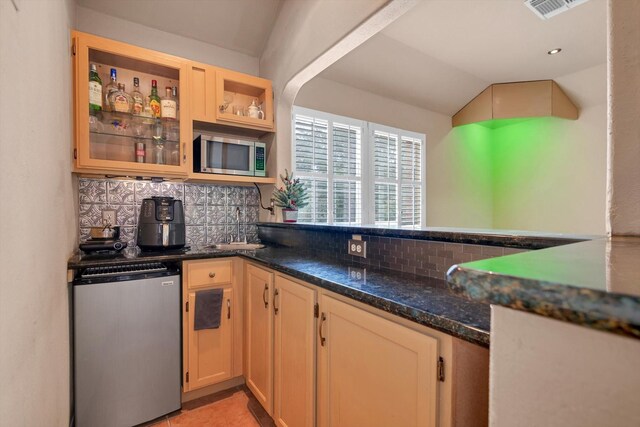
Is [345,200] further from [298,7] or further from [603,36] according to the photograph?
[603,36]

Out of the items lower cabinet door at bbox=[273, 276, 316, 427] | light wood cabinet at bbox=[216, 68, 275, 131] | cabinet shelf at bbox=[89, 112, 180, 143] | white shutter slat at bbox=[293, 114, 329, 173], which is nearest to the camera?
lower cabinet door at bbox=[273, 276, 316, 427]

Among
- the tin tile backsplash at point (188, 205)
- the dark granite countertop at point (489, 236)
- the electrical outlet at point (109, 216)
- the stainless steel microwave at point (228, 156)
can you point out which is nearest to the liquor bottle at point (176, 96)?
the stainless steel microwave at point (228, 156)

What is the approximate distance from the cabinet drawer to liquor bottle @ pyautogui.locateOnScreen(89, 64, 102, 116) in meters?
1.17

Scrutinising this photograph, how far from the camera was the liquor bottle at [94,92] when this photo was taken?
1.90m

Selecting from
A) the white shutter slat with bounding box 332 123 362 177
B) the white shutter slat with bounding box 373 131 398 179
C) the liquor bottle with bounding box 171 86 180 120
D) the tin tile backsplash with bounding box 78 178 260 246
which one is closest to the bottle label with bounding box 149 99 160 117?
the liquor bottle with bounding box 171 86 180 120

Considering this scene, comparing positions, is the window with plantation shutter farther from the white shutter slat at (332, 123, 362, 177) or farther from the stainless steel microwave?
the stainless steel microwave

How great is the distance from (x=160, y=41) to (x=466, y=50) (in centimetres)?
319

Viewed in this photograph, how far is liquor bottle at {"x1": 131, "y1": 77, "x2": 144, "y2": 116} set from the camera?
2.11m

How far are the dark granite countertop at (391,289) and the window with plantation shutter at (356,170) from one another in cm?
156

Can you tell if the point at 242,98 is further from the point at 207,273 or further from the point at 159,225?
the point at 207,273

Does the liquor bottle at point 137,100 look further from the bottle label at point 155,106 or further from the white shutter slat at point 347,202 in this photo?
the white shutter slat at point 347,202

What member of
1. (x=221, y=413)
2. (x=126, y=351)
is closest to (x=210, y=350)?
(x=221, y=413)

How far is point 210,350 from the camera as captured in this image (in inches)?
78.3

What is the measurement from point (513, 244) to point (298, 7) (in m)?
2.26
